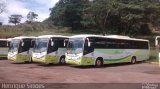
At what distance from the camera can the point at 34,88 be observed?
12.7 metres

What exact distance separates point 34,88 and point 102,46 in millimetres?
13726

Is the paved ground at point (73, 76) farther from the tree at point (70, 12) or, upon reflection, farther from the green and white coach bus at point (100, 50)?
the tree at point (70, 12)

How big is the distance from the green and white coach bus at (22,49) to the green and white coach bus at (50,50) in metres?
2.08

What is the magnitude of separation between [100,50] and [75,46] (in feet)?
7.29

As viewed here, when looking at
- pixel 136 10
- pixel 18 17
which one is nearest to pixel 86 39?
pixel 136 10

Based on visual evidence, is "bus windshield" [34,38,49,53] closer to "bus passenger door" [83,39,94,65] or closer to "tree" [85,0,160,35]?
"bus passenger door" [83,39,94,65]

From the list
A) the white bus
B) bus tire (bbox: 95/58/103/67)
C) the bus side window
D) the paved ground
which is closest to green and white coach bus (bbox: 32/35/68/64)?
bus tire (bbox: 95/58/103/67)

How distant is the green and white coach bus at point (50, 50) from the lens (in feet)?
86.0

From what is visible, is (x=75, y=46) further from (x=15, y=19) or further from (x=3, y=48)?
(x=15, y=19)

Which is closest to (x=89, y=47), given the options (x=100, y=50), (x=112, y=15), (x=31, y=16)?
(x=100, y=50)

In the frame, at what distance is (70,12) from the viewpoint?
63094mm

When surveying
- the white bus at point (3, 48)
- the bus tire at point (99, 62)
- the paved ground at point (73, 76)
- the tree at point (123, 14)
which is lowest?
the paved ground at point (73, 76)

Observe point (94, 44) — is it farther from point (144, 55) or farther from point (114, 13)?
point (114, 13)

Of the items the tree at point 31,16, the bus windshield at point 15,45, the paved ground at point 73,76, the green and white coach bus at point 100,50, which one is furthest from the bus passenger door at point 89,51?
the tree at point 31,16
